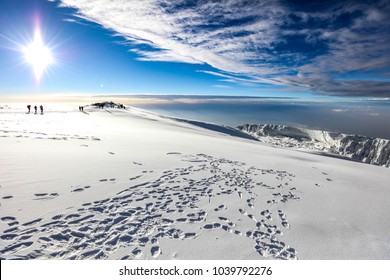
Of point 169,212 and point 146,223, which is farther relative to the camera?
point 169,212

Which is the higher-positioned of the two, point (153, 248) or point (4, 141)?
point (4, 141)

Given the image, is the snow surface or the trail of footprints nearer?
the trail of footprints

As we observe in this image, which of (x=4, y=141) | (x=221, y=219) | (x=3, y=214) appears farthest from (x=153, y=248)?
(x=4, y=141)

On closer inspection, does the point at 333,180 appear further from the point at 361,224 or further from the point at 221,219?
the point at 221,219
